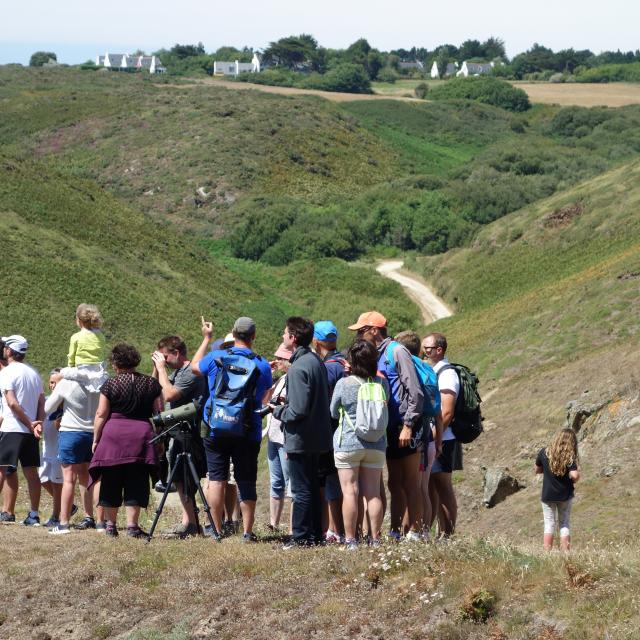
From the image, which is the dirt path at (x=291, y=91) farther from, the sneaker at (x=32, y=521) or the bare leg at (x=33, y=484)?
the sneaker at (x=32, y=521)

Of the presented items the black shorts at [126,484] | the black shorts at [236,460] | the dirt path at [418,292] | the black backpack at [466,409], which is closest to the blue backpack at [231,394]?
the black shorts at [236,460]

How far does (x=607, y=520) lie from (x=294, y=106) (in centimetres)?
8805

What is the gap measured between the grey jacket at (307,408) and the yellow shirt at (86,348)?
213 cm

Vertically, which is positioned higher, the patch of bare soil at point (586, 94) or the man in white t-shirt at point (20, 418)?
the patch of bare soil at point (586, 94)

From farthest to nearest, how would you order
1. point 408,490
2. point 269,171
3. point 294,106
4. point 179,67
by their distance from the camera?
1. point 179,67
2. point 294,106
3. point 269,171
4. point 408,490

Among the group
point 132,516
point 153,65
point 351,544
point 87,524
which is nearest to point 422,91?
point 153,65

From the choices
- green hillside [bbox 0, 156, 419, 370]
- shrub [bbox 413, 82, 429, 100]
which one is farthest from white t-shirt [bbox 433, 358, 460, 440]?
shrub [bbox 413, 82, 429, 100]

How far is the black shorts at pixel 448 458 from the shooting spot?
10734 millimetres

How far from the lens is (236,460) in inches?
406

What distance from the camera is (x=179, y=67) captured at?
17650cm

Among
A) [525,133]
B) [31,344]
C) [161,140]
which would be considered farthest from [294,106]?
[31,344]

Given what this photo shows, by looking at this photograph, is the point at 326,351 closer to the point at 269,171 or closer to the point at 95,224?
the point at 95,224

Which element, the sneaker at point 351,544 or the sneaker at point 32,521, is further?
the sneaker at point 32,521

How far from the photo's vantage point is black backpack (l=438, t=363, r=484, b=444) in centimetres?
1056
